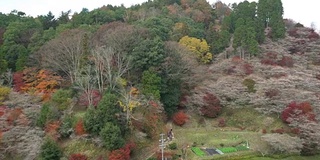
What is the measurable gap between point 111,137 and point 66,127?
13.9 ft

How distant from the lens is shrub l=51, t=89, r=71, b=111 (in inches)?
1128

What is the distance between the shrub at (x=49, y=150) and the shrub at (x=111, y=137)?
3231mm

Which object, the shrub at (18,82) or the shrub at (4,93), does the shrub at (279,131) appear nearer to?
the shrub at (18,82)

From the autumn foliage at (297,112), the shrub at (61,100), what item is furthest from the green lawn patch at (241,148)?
the shrub at (61,100)

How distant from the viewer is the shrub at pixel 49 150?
24.3 m

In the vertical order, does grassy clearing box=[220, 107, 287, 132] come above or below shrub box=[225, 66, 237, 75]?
below

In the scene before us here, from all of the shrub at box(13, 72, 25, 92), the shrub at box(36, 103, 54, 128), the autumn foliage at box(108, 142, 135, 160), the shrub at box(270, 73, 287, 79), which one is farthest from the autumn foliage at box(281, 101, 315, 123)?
the shrub at box(13, 72, 25, 92)

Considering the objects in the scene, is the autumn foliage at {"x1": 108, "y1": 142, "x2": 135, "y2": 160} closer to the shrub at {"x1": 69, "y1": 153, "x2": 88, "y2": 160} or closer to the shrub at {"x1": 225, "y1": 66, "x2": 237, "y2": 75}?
the shrub at {"x1": 69, "y1": 153, "x2": 88, "y2": 160}

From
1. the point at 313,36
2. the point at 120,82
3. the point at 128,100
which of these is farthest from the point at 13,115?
the point at 313,36

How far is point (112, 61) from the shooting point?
32.3 m

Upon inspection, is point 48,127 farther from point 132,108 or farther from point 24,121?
point 132,108

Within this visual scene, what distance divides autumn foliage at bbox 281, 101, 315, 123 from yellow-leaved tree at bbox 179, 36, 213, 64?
12980 millimetres

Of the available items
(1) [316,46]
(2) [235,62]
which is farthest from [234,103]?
(1) [316,46]

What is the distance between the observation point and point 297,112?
94.4 feet
